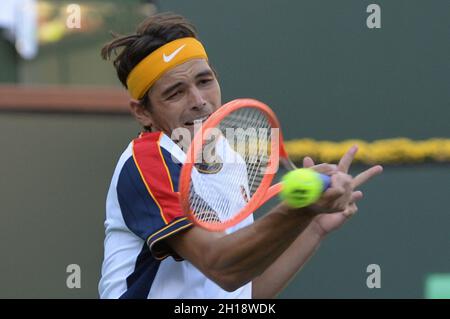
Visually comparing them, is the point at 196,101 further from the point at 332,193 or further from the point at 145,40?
the point at 332,193

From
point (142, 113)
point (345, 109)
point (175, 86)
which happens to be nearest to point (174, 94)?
point (175, 86)

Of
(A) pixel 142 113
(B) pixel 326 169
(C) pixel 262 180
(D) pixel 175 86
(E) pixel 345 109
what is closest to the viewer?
(B) pixel 326 169

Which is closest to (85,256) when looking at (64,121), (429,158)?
(64,121)

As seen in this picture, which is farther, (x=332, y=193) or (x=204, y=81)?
(x=204, y=81)

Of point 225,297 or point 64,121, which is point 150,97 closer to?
point 225,297

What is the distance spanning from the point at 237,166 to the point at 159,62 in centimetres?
37

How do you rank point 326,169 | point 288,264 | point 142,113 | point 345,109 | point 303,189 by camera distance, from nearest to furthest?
point 303,189 < point 326,169 < point 142,113 < point 288,264 < point 345,109

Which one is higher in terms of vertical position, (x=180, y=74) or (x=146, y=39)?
(x=146, y=39)

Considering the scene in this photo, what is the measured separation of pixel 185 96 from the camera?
288cm

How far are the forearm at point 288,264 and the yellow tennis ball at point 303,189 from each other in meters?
0.82

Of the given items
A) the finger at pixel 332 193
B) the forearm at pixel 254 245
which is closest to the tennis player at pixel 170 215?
the forearm at pixel 254 245

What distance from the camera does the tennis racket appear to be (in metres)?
2.62

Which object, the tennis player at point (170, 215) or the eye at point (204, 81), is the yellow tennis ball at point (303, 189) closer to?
the tennis player at point (170, 215)

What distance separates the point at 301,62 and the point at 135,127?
0.88 metres
